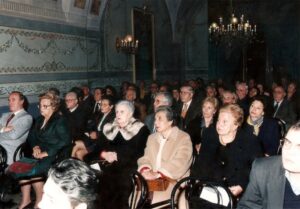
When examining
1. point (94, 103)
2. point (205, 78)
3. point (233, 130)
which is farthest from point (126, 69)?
point (233, 130)

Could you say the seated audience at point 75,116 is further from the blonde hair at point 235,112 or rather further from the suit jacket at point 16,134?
the blonde hair at point 235,112

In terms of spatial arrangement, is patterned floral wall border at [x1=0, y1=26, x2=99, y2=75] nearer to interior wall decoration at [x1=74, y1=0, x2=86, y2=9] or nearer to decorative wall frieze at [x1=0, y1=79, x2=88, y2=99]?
decorative wall frieze at [x1=0, y1=79, x2=88, y2=99]

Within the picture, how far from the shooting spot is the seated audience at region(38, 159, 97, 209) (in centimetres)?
208

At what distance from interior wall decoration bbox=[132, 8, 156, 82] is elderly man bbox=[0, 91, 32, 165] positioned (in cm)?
758

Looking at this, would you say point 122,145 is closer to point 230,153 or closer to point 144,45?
point 230,153

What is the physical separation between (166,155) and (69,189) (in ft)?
8.60

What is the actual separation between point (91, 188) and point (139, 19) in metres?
12.0

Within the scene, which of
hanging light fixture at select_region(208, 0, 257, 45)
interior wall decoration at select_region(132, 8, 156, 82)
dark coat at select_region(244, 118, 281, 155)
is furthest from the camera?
interior wall decoration at select_region(132, 8, 156, 82)

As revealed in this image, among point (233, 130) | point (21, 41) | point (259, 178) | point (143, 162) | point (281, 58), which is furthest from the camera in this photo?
point (281, 58)

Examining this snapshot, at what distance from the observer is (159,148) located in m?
4.71

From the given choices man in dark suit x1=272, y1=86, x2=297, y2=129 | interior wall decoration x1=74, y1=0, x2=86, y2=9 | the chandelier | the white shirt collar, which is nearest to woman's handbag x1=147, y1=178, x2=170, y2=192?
the white shirt collar

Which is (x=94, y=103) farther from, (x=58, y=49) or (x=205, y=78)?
(x=205, y=78)

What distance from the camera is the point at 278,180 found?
257 cm

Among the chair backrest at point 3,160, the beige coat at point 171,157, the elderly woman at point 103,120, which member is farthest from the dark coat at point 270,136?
the chair backrest at point 3,160
